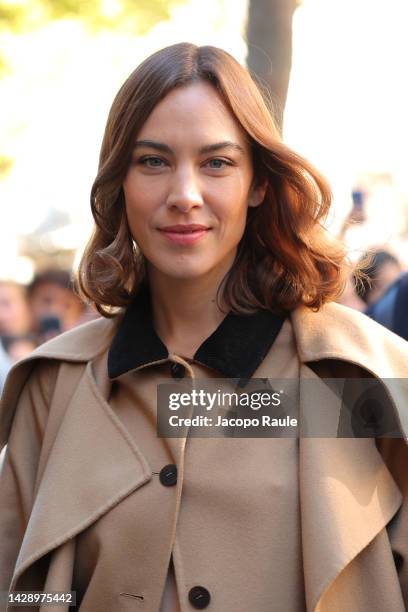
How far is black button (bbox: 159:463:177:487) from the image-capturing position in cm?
311

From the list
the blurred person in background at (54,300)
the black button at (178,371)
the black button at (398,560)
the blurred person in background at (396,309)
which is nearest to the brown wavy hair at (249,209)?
the black button at (178,371)

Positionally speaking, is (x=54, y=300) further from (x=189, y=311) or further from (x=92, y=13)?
(x=189, y=311)

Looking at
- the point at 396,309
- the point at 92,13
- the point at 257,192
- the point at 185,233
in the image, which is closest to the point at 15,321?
the point at 92,13

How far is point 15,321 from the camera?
24.2 ft

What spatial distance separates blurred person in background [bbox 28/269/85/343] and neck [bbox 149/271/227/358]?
147 inches

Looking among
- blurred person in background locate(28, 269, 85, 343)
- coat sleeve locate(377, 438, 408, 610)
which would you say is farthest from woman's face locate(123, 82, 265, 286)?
blurred person in background locate(28, 269, 85, 343)

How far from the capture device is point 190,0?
6754 millimetres

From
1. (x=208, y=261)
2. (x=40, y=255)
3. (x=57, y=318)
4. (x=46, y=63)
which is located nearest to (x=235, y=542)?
(x=208, y=261)

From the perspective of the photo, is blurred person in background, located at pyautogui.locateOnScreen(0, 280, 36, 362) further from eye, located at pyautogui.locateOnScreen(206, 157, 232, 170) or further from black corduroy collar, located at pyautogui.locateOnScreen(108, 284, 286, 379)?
eye, located at pyautogui.locateOnScreen(206, 157, 232, 170)

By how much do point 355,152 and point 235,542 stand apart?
4437mm

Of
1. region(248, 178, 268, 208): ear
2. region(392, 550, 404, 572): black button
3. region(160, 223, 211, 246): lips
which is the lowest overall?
region(392, 550, 404, 572): black button

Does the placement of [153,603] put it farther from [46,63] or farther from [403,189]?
[403,189]

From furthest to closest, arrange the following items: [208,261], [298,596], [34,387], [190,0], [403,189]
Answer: [403,189], [190,0], [34,387], [208,261], [298,596]

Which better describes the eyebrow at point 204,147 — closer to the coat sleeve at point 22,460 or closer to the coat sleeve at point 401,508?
the coat sleeve at point 22,460
